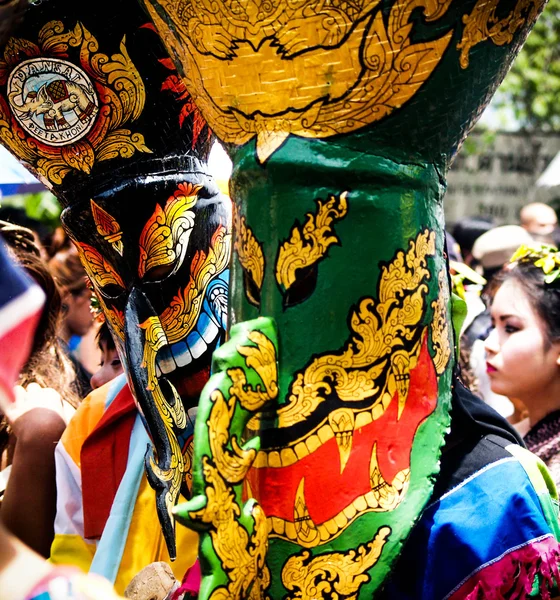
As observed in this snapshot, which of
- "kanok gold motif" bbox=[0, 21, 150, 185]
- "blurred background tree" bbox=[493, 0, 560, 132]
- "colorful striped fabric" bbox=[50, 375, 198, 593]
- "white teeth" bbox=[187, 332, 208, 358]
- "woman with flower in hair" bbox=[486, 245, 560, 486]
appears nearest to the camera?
"kanok gold motif" bbox=[0, 21, 150, 185]

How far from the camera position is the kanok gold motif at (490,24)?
850 mm

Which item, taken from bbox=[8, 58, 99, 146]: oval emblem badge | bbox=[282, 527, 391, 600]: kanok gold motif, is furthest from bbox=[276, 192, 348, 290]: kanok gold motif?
bbox=[8, 58, 99, 146]: oval emblem badge

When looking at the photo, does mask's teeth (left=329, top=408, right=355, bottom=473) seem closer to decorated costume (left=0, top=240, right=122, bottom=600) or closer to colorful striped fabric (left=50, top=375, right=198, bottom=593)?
decorated costume (left=0, top=240, right=122, bottom=600)

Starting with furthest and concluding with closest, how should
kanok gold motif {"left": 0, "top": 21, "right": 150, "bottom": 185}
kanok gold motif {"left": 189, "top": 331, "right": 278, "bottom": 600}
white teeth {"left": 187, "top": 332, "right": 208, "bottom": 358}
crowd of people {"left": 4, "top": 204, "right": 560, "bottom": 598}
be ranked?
crowd of people {"left": 4, "top": 204, "right": 560, "bottom": 598} < white teeth {"left": 187, "top": 332, "right": 208, "bottom": 358} < kanok gold motif {"left": 0, "top": 21, "right": 150, "bottom": 185} < kanok gold motif {"left": 189, "top": 331, "right": 278, "bottom": 600}

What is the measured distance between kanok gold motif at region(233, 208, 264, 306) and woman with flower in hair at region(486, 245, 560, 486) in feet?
5.71

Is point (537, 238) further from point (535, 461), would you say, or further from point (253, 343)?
point (253, 343)

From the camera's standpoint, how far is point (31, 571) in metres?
0.96

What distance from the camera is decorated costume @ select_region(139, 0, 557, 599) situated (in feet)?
2.77

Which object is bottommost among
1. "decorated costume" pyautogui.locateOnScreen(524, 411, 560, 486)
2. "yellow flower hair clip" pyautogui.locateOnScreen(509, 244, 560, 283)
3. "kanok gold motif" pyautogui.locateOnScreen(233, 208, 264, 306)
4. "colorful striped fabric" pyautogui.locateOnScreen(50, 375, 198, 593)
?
"decorated costume" pyautogui.locateOnScreen(524, 411, 560, 486)

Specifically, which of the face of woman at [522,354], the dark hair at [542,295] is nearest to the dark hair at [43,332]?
the face of woman at [522,354]

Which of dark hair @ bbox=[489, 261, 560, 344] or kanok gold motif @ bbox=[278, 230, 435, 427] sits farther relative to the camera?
dark hair @ bbox=[489, 261, 560, 344]

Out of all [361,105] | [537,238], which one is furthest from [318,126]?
[537,238]

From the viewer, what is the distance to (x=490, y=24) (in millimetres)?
863

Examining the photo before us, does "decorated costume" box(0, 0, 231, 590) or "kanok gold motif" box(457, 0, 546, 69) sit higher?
"kanok gold motif" box(457, 0, 546, 69)
